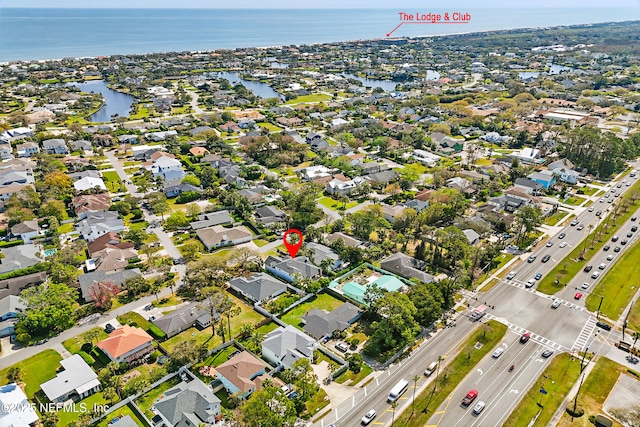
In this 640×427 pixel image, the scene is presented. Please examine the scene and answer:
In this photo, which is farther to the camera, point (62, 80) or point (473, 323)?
point (62, 80)

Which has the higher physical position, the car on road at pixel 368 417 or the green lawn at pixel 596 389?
the green lawn at pixel 596 389

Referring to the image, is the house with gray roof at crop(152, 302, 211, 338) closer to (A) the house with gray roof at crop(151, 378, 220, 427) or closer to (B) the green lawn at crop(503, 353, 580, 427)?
(A) the house with gray roof at crop(151, 378, 220, 427)

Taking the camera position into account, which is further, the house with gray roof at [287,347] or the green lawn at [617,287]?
the green lawn at [617,287]

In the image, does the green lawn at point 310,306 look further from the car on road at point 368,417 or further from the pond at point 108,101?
the pond at point 108,101

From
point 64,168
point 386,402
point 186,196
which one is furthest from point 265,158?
point 386,402

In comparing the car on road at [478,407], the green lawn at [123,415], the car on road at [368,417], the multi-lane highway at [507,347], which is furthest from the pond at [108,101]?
the car on road at [478,407]

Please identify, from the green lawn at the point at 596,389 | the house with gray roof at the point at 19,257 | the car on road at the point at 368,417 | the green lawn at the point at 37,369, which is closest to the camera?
the car on road at the point at 368,417

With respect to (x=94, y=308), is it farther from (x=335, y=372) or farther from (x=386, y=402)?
(x=386, y=402)

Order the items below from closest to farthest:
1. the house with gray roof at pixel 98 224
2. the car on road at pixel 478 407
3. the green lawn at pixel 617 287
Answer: the car on road at pixel 478 407
the green lawn at pixel 617 287
the house with gray roof at pixel 98 224
